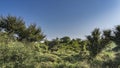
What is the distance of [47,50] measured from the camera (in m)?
29.4

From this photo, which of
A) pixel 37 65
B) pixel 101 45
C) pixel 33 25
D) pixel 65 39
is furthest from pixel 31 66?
pixel 65 39

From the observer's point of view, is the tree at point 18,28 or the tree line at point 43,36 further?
the tree at point 18,28

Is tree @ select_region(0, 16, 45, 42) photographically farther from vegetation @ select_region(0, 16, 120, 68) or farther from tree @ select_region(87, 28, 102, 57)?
tree @ select_region(87, 28, 102, 57)

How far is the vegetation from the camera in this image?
15203mm

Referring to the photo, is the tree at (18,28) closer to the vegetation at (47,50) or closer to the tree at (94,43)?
the vegetation at (47,50)

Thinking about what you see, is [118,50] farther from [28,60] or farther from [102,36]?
[28,60]

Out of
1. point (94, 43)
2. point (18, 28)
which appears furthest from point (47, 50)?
point (94, 43)

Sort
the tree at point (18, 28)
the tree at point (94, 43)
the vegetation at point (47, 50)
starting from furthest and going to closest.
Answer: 1. the tree at point (18, 28)
2. the tree at point (94, 43)
3. the vegetation at point (47, 50)

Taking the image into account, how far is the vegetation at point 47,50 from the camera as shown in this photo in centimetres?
1520

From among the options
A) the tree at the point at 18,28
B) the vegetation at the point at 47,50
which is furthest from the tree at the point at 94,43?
the tree at the point at 18,28

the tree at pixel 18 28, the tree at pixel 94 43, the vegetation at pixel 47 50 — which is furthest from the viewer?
the tree at pixel 18 28

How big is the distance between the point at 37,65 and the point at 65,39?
25573 millimetres

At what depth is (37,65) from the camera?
50.1 feet

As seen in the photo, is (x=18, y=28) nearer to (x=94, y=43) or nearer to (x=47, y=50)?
(x=47, y=50)
